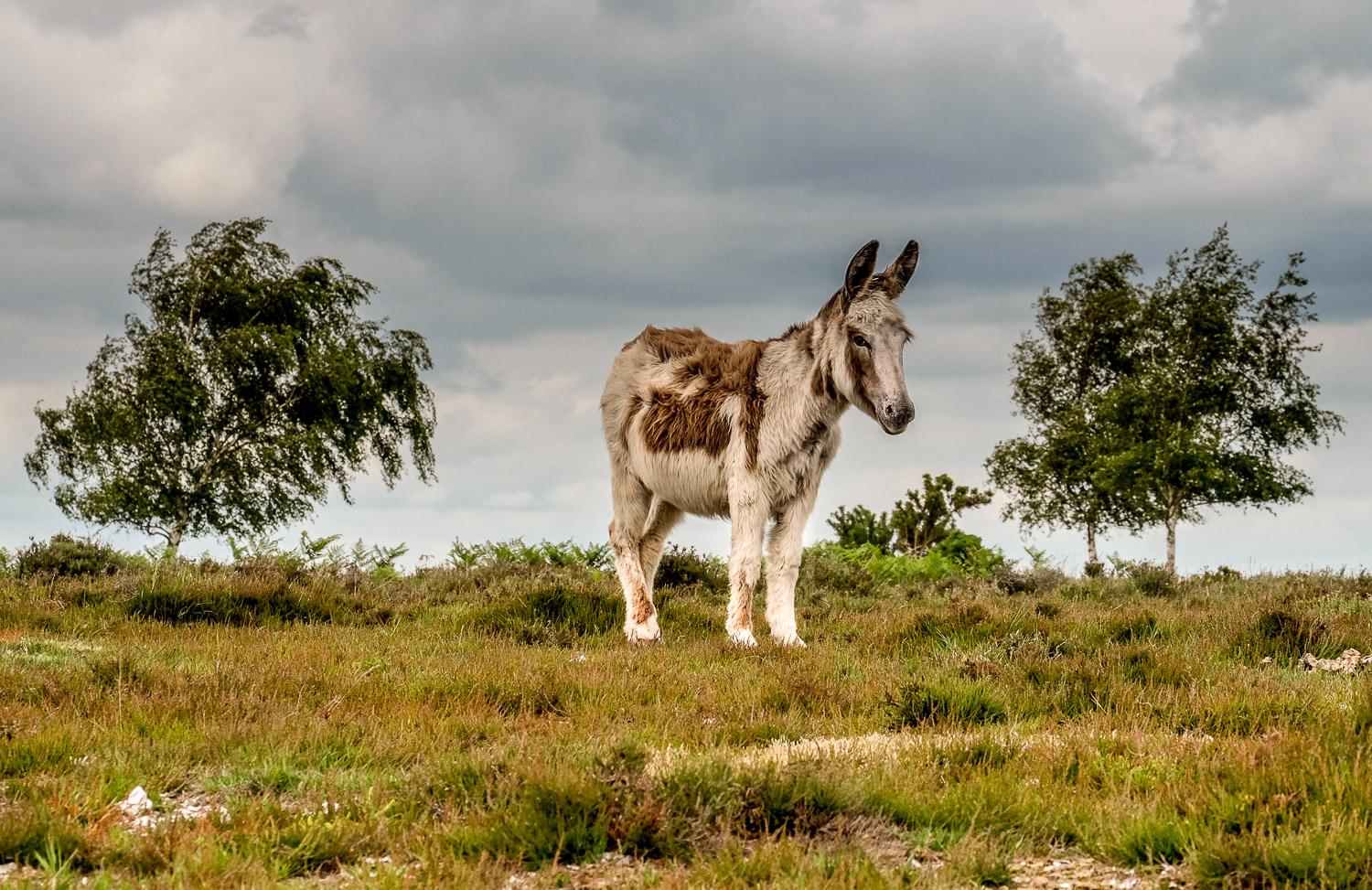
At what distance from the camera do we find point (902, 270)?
442 inches

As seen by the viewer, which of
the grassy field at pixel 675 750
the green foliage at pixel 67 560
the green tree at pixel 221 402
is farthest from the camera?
the green tree at pixel 221 402

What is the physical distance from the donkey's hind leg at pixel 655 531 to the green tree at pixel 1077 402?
1291 inches

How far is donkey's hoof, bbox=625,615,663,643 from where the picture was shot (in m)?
11.5

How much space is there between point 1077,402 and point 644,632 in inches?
1466

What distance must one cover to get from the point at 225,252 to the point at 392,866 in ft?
116

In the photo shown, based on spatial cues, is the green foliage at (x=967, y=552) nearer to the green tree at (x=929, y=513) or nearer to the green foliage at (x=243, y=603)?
the green tree at (x=929, y=513)

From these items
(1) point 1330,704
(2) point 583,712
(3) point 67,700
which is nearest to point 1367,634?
(1) point 1330,704

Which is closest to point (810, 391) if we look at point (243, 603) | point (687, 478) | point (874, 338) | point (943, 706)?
point (874, 338)

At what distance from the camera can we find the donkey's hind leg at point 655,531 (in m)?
12.7

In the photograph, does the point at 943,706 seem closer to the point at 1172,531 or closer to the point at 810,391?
the point at 810,391

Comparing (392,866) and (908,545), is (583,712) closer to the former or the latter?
(392,866)

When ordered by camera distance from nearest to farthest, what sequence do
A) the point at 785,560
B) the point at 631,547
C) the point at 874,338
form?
1. the point at 874,338
2. the point at 785,560
3. the point at 631,547

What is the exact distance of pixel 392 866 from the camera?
4.51m

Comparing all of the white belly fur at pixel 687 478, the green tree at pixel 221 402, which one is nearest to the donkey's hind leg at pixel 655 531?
the white belly fur at pixel 687 478
